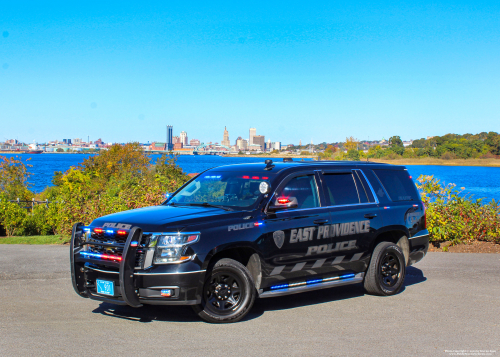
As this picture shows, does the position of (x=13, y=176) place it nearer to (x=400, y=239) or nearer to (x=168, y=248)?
(x=400, y=239)

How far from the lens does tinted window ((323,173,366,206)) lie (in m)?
7.19

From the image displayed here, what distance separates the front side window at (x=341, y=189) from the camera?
719 centimetres

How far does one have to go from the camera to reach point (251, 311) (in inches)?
263

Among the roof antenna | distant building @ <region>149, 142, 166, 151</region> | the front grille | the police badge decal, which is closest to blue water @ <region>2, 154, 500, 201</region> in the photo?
the roof antenna

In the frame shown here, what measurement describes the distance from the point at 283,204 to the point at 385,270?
229cm

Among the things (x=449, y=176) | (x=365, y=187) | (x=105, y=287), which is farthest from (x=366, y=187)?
(x=449, y=176)

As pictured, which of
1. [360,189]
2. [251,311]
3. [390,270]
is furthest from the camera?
[390,270]

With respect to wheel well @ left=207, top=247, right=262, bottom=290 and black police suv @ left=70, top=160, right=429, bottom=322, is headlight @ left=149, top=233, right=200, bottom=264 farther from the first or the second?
wheel well @ left=207, top=247, right=262, bottom=290

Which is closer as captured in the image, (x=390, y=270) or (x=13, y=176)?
(x=390, y=270)

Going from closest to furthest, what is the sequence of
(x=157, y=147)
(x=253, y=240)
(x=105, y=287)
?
1. (x=105, y=287)
2. (x=253, y=240)
3. (x=157, y=147)

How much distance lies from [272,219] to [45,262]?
5.83 m

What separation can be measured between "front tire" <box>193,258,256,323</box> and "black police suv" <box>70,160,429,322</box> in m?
0.01

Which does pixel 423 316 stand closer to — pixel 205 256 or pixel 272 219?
pixel 272 219

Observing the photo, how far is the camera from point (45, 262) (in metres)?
10.1
